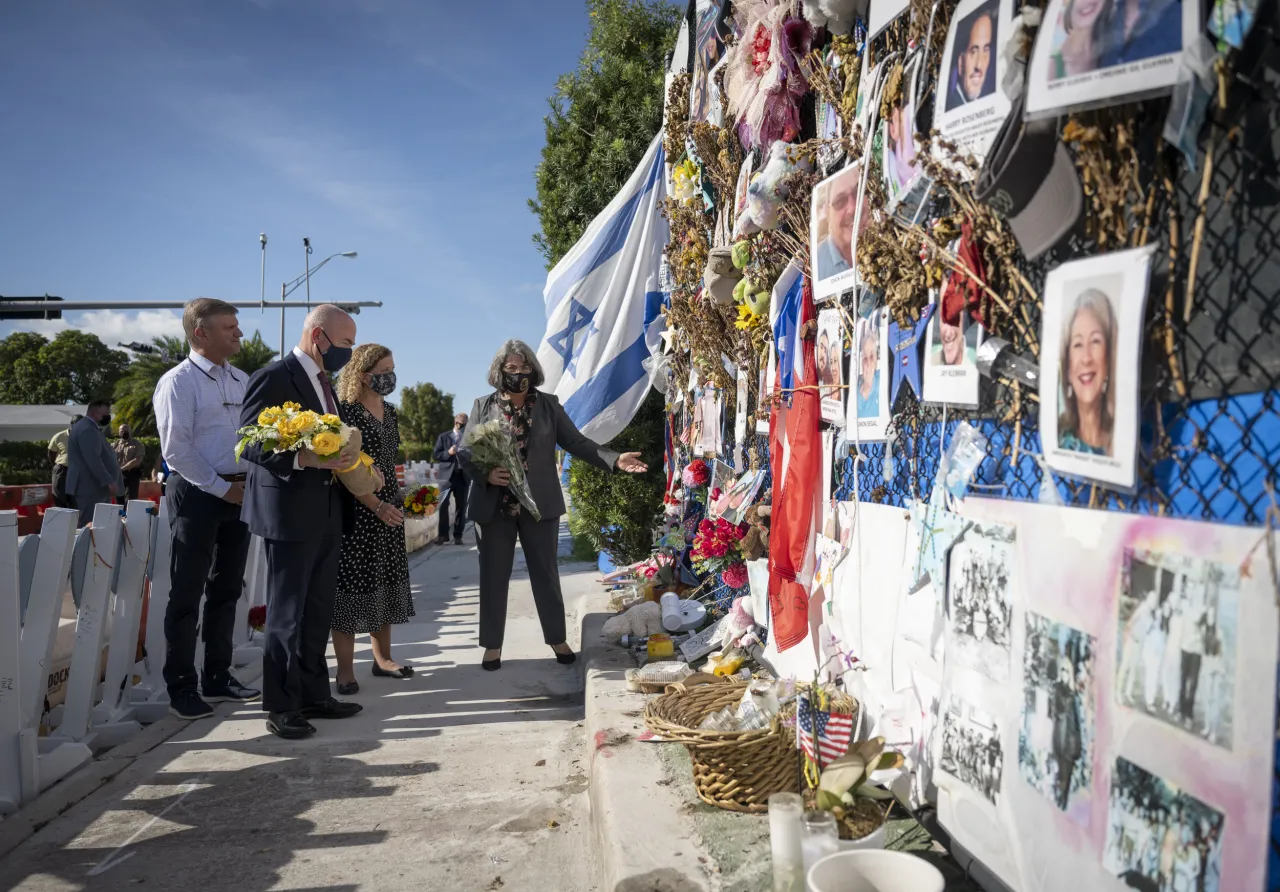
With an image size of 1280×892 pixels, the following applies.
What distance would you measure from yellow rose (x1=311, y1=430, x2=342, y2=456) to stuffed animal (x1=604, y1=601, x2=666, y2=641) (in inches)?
88.5

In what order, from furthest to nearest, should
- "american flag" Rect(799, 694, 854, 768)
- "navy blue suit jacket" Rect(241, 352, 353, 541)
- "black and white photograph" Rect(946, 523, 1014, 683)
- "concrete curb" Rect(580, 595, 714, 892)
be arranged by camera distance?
"navy blue suit jacket" Rect(241, 352, 353, 541)
"american flag" Rect(799, 694, 854, 768)
"concrete curb" Rect(580, 595, 714, 892)
"black and white photograph" Rect(946, 523, 1014, 683)

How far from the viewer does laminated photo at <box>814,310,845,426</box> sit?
3.12 meters

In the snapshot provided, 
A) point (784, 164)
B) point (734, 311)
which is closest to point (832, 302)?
point (784, 164)

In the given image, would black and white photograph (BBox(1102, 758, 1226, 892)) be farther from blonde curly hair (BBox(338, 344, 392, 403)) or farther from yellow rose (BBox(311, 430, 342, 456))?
blonde curly hair (BBox(338, 344, 392, 403))

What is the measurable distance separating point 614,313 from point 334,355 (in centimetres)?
254

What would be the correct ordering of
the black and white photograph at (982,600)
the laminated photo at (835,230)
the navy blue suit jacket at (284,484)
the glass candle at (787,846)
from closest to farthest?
the black and white photograph at (982,600)
the glass candle at (787,846)
the laminated photo at (835,230)
the navy blue suit jacket at (284,484)

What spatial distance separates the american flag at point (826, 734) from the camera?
2592 millimetres

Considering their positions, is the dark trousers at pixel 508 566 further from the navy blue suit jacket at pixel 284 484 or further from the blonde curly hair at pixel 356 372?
the navy blue suit jacket at pixel 284 484

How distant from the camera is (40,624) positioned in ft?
11.6

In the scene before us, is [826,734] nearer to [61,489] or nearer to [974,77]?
[974,77]

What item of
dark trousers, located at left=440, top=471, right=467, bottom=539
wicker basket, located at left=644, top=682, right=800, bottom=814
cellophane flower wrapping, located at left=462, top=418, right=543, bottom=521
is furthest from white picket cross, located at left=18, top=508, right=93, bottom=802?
dark trousers, located at left=440, top=471, right=467, bottom=539

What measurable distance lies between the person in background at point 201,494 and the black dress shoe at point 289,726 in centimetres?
64

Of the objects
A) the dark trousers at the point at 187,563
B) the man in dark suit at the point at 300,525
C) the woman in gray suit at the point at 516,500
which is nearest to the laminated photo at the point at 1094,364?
the man in dark suit at the point at 300,525

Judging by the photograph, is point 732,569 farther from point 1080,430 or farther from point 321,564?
point 1080,430
